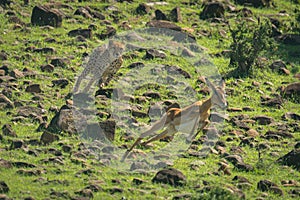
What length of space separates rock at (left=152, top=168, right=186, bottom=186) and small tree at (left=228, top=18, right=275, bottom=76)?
15.6 feet

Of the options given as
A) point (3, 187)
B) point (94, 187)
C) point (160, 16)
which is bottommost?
point (94, 187)

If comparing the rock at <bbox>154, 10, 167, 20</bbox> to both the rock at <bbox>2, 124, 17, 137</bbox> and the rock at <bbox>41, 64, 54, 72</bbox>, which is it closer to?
the rock at <bbox>41, 64, 54, 72</bbox>

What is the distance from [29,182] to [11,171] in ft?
1.23

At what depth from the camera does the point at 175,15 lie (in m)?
16.3

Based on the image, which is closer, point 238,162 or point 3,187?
point 3,187

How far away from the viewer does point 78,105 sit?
12.0 metres

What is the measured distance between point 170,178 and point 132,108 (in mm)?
2632

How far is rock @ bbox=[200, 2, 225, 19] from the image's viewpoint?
16828 millimetres

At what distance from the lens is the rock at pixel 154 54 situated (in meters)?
14.3

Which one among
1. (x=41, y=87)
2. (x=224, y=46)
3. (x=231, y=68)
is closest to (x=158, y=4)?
(x=224, y=46)

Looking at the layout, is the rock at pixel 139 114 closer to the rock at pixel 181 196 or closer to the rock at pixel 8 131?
the rock at pixel 8 131

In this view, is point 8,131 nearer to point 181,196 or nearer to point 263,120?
point 181,196

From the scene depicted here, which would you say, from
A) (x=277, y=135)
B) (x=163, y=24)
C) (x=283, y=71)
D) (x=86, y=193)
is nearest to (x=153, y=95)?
(x=277, y=135)

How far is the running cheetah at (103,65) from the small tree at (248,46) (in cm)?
196
